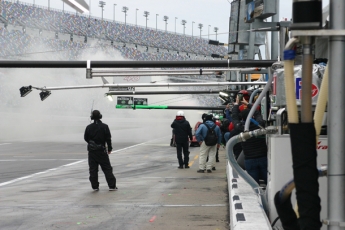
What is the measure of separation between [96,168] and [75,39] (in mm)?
72253

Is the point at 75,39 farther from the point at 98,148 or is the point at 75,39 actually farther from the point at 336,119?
the point at 336,119

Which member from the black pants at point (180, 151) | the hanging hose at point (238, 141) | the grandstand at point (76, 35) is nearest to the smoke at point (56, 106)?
the grandstand at point (76, 35)

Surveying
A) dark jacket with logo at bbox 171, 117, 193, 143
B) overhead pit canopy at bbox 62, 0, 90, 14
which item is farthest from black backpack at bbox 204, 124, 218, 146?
overhead pit canopy at bbox 62, 0, 90, 14

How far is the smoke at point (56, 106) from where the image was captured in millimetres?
51250

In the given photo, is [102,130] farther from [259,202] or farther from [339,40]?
[339,40]

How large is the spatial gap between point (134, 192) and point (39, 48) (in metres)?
58.0

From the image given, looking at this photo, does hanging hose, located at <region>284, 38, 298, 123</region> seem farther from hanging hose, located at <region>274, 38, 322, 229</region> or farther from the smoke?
the smoke

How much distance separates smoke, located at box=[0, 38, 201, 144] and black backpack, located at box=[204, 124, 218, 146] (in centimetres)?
2255

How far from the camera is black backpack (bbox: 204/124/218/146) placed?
16.8 m

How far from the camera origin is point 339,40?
2.60m

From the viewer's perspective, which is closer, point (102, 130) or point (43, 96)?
point (102, 130)

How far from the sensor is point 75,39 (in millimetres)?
82875

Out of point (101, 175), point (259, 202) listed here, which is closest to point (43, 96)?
point (101, 175)

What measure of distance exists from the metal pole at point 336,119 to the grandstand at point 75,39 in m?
52.0
